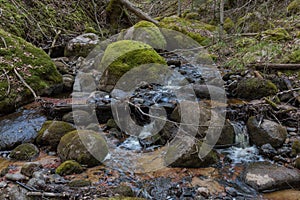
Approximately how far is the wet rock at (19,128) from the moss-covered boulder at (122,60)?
77.1 inches

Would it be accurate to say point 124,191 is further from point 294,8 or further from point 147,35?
point 294,8

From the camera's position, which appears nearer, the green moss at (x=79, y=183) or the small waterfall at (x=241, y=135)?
the green moss at (x=79, y=183)

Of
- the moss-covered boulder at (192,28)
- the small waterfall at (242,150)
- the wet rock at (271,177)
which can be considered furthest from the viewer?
the moss-covered boulder at (192,28)

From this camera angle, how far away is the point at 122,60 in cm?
666

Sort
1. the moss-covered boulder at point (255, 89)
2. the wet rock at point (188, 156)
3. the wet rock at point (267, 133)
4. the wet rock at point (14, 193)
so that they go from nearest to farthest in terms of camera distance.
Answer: the wet rock at point (14, 193) → the wet rock at point (188, 156) → the wet rock at point (267, 133) → the moss-covered boulder at point (255, 89)

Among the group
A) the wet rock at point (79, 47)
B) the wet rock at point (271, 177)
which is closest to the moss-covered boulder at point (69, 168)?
the wet rock at point (271, 177)

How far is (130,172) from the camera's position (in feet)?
11.7

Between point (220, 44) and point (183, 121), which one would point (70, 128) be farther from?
point (220, 44)

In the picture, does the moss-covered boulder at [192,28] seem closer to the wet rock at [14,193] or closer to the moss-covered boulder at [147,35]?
the moss-covered boulder at [147,35]

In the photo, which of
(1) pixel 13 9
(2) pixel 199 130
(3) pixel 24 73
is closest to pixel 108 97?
(3) pixel 24 73

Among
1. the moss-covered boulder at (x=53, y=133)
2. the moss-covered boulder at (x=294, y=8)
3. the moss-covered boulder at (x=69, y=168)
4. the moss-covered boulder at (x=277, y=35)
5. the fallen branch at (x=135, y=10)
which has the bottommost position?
the moss-covered boulder at (x=69, y=168)

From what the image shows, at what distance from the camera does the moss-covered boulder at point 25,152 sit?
387 centimetres

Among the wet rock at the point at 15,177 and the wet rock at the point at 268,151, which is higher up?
the wet rock at the point at 15,177

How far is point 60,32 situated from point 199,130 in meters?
7.82
